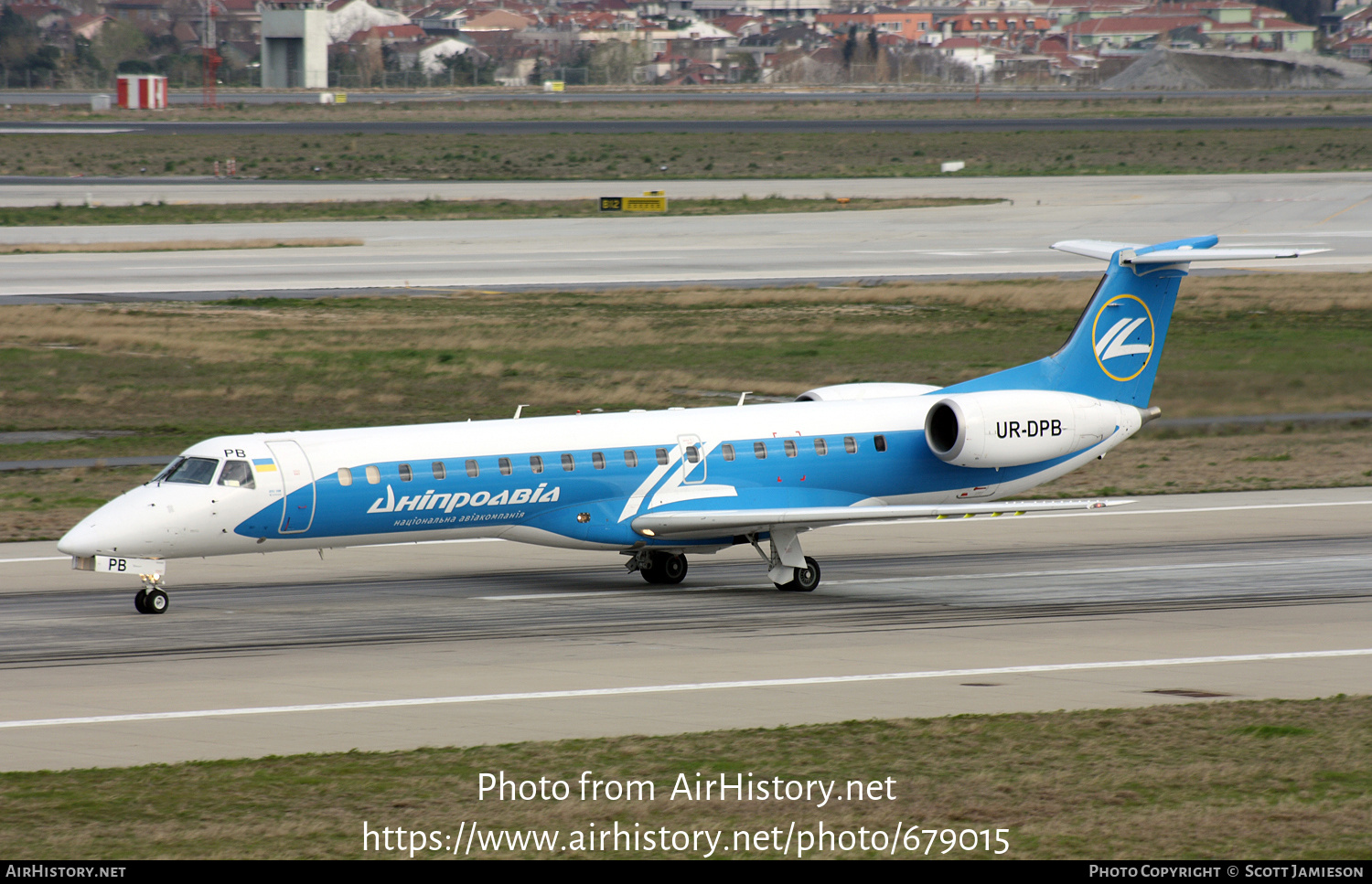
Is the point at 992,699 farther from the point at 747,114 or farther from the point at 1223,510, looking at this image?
the point at 747,114

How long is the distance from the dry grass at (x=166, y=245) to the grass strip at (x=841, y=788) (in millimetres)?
64238

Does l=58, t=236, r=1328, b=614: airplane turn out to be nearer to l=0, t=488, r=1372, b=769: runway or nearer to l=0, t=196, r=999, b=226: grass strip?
l=0, t=488, r=1372, b=769: runway

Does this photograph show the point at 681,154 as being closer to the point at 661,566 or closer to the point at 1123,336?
the point at 1123,336

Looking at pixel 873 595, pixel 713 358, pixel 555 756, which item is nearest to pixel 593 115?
pixel 713 358

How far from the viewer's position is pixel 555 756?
1877 cm

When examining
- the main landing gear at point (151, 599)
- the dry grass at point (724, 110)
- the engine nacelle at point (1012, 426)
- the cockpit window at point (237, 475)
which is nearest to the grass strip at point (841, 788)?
the cockpit window at point (237, 475)

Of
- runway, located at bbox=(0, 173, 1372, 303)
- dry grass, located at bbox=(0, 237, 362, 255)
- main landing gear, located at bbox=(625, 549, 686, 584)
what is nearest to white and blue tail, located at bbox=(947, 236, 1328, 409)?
main landing gear, located at bbox=(625, 549, 686, 584)

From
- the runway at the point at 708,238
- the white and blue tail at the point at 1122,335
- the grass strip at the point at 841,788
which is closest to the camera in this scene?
the grass strip at the point at 841,788

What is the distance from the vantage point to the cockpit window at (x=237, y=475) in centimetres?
2755

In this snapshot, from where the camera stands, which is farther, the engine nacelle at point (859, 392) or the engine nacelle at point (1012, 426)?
the engine nacelle at point (859, 392)

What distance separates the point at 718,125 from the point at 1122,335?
11727 cm

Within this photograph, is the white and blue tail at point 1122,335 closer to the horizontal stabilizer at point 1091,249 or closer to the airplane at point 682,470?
the airplane at point 682,470
